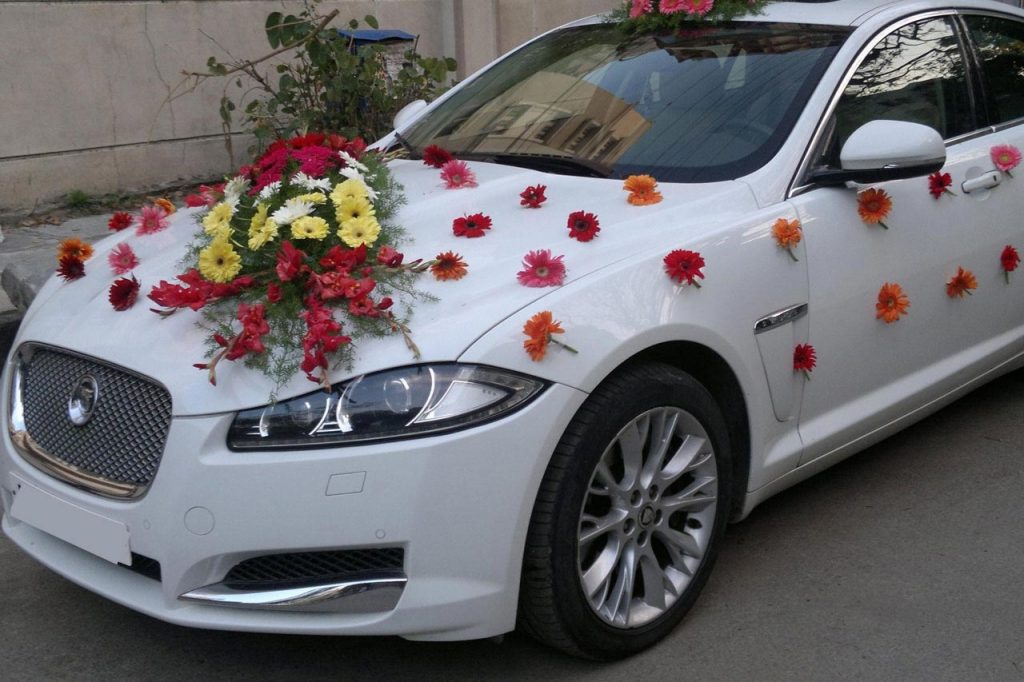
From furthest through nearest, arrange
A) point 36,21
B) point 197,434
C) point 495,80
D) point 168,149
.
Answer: point 168,149
point 36,21
point 495,80
point 197,434

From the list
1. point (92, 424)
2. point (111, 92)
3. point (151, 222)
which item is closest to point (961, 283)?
point (151, 222)

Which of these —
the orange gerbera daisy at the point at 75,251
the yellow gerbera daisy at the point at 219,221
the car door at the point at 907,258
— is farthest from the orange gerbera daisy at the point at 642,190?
the orange gerbera daisy at the point at 75,251

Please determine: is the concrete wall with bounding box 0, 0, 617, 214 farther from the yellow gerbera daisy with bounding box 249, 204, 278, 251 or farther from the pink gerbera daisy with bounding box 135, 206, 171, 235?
the yellow gerbera daisy with bounding box 249, 204, 278, 251

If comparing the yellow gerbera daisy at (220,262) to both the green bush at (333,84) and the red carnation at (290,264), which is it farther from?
the green bush at (333,84)

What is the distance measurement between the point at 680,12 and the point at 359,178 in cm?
150

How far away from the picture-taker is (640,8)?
4371 mm

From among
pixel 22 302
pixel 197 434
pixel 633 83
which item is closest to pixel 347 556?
pixel 197 434

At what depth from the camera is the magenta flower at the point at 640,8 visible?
4.35 metres

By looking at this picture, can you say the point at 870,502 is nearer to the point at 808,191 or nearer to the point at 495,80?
the point at 808,191

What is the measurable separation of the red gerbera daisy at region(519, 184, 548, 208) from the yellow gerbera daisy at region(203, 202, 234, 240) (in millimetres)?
813

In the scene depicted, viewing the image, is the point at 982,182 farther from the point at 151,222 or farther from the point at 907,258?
the point at 151,222

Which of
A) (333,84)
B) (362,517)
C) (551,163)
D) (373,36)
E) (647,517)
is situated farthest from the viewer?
(373,36)

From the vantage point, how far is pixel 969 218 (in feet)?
13.2

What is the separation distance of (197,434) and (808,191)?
1899mm
